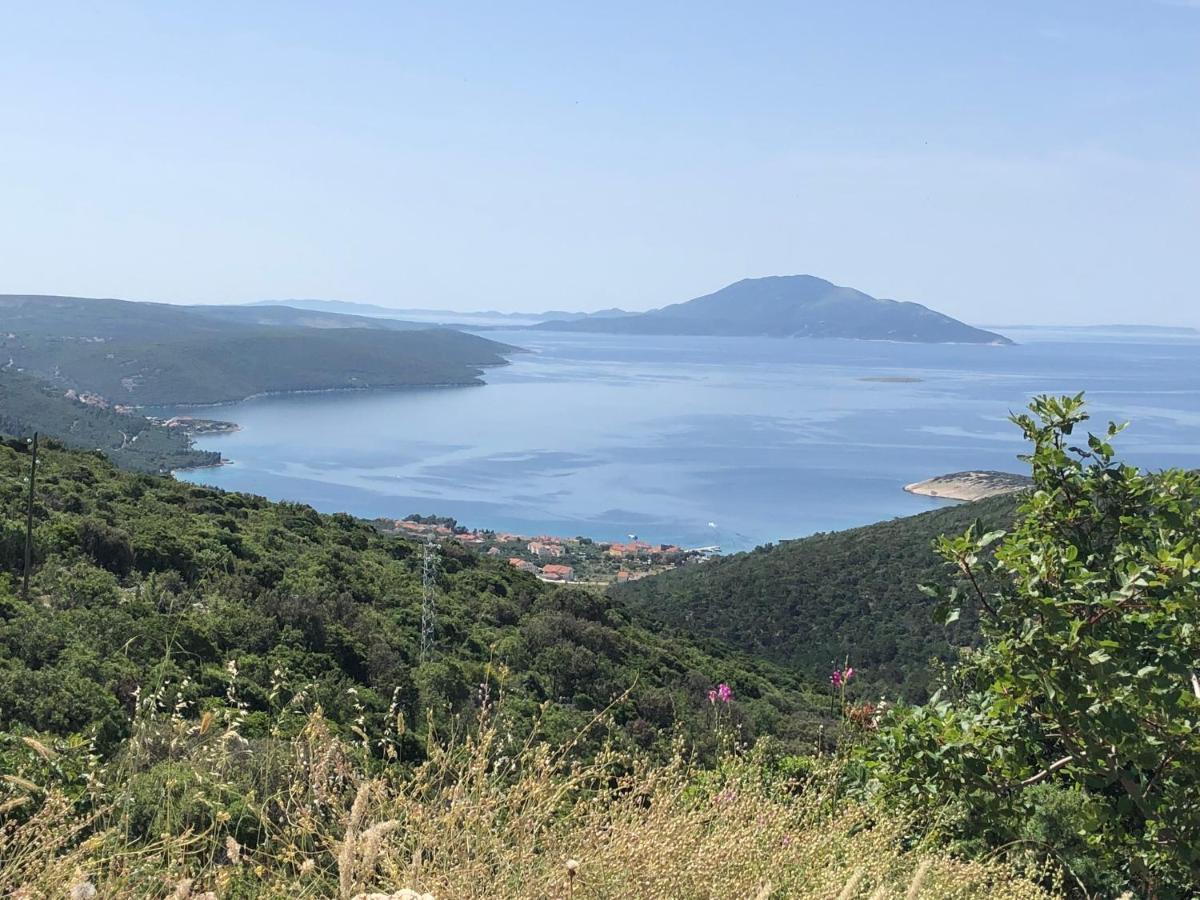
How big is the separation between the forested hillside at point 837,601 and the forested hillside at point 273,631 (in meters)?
10.4

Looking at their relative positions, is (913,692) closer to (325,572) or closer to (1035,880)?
(325,572)

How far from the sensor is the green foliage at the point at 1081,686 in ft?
9.13

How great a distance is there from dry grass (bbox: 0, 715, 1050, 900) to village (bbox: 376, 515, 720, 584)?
45099 millimetres

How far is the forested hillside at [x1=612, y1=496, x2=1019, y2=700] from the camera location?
27766 mm

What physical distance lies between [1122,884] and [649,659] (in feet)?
36.0

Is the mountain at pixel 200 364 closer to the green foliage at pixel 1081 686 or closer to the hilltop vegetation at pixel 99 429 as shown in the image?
the hilltop vegetation at pixel 99 429

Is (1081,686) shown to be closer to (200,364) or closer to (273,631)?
(273,631)

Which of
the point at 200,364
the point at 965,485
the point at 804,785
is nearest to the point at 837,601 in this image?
the point at 804,785

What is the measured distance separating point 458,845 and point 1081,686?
1.84 meters

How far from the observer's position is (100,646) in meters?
7.11

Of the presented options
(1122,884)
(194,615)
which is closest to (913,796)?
(1122,884)

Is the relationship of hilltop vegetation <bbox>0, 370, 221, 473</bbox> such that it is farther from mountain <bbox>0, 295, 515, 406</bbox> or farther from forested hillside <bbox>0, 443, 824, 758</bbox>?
forested hillside <bbox>0, 443, 824, 758</bbox>

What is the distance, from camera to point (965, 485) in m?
80.3

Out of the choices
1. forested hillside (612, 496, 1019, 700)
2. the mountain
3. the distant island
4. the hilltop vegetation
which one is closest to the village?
forested hillside (612, 496, 1019, 700)
